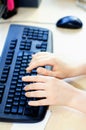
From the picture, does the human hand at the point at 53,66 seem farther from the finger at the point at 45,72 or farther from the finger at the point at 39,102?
the finger at the point at 39,102

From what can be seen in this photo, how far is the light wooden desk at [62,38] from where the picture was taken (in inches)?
28.8

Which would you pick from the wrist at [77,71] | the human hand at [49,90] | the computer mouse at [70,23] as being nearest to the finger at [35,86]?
the human hand at [49,90]

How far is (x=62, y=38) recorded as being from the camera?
39.4 inches

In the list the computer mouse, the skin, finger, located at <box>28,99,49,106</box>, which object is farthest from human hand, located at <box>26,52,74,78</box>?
the computer mouse

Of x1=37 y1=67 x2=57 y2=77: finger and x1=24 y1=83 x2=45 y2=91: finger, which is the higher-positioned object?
x1=37 y1=67 x2=57 y2=77: finger

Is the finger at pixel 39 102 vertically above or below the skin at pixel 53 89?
below

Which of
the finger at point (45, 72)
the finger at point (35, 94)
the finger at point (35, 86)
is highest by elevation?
the finger at point (45, 72)

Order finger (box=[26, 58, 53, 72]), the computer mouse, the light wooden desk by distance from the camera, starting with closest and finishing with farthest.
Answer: the light wooden desk, finger (box=[26, 58, 53, 72]), the computer mouse

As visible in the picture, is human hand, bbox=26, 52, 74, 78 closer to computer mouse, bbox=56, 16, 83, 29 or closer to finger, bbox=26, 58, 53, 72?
finger, bbox=26, 58, 53, 72

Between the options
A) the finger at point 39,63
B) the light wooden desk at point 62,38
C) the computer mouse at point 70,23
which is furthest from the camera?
the computer mouse at point 70,23

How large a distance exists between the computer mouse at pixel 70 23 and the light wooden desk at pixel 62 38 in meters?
0.02

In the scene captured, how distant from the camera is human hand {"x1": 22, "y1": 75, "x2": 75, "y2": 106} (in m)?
0.76

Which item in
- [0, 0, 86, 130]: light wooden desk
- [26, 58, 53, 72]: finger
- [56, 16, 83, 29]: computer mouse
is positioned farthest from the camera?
[56, 16, 83, 29]: computer mouse

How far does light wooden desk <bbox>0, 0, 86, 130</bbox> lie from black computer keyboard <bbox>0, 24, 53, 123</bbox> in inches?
1.2
